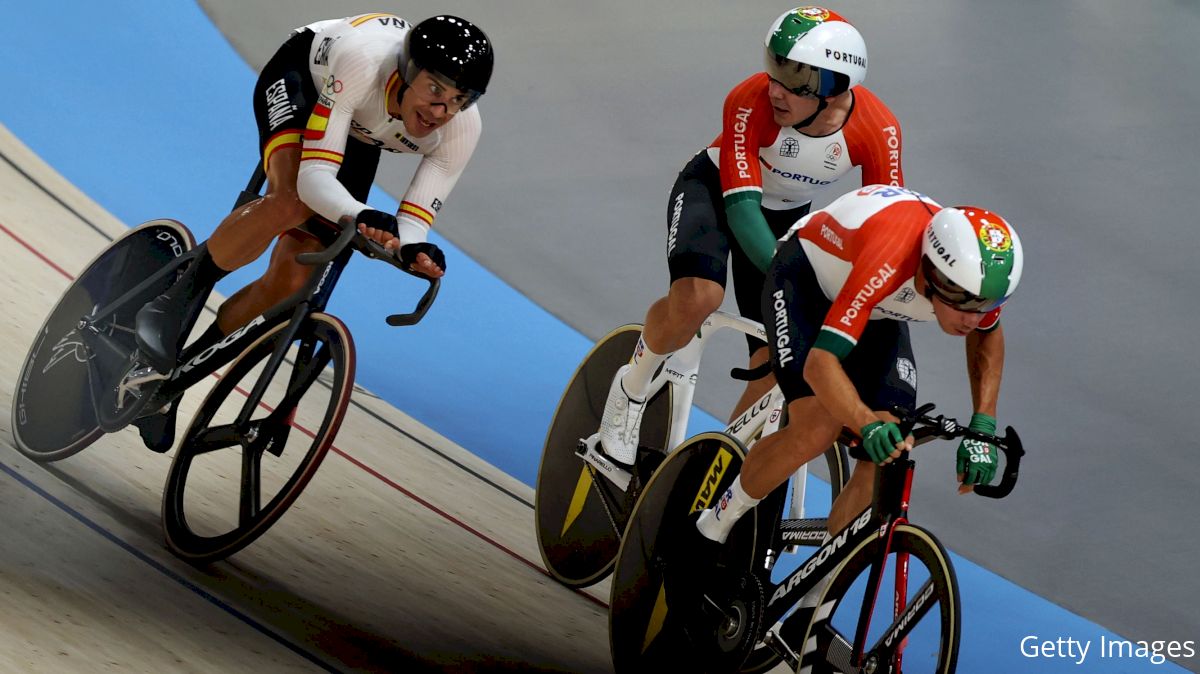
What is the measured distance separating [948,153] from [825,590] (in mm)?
5309

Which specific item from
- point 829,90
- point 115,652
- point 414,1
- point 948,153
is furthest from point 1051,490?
point 414,1

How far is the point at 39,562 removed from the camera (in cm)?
294

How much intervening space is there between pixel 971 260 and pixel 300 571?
73.0 inches

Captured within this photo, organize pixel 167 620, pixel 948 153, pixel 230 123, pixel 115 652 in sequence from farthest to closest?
pixel 948 153 → pixel 230 123 → pixel 167 620 → pixel 115 652

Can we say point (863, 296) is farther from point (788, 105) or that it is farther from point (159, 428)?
point (159, 428)

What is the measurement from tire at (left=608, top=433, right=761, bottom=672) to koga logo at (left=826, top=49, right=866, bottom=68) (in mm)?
918

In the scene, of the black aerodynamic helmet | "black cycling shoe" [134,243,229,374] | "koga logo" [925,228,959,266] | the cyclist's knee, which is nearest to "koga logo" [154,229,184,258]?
"black cycling shoe" [134,243,229,374]

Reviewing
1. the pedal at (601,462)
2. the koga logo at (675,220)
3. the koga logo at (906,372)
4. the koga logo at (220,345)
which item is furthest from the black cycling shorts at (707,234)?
the koga logo at (220,345)

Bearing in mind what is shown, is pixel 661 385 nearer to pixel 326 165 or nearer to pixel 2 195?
pixel 326 165

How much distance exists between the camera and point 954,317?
2645 mm

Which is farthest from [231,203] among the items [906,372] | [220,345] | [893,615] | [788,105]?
[893,615]

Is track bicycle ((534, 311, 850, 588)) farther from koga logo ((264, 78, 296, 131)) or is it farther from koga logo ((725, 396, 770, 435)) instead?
koga logo ((264, 78, 296, 131))

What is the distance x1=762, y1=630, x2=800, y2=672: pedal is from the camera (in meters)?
2.91

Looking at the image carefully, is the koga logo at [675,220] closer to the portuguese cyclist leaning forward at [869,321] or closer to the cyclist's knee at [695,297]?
the cyclist's knee at [695,297]
